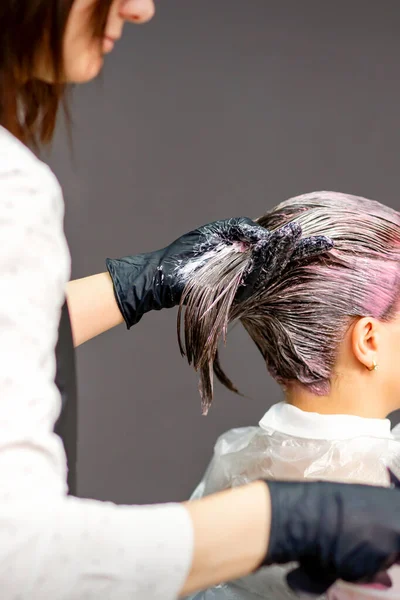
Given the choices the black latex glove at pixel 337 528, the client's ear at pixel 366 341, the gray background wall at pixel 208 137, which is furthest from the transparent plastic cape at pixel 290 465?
the gray background wall at pixel 208 137

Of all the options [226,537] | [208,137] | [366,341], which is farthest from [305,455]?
[208,137]

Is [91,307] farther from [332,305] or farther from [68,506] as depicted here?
[68,506]

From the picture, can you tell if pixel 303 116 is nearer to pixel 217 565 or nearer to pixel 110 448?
pixel 110 448

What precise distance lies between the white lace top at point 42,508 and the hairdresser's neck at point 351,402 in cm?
54

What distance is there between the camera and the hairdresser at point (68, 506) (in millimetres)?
672

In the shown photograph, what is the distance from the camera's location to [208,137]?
207 cm

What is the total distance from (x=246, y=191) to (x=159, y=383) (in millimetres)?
532

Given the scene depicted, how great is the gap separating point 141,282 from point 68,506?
0.63m

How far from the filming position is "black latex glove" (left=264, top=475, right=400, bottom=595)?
28.3 inches

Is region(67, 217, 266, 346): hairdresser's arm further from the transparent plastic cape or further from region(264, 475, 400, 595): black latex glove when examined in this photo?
region(264, 475, 400, 595): black latex glove

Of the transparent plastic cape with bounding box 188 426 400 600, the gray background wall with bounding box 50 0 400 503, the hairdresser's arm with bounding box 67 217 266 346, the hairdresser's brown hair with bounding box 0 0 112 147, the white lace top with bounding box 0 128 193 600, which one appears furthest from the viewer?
the gray background wall with bounding box 50 0 400 503

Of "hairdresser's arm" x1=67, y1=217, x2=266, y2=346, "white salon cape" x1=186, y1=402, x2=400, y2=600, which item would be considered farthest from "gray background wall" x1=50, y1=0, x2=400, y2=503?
"white salon cape" x1=186, y1=402, x2=400, y2=600

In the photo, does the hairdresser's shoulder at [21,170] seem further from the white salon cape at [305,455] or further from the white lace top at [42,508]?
the white salon cape at [305,455]

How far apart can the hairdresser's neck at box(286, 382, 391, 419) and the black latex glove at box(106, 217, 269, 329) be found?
0.86ft
